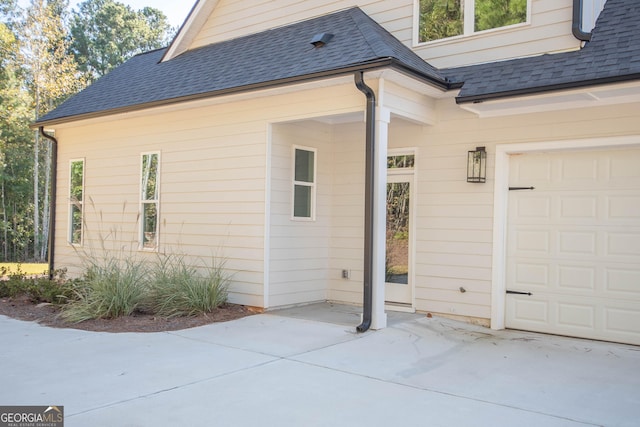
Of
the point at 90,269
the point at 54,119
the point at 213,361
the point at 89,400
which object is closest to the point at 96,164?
the point at 54,119

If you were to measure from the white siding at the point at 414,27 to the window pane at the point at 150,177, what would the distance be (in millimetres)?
2489

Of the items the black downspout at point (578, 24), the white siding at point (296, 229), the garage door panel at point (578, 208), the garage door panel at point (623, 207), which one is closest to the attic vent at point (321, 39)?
the white siding at point (296, 229)

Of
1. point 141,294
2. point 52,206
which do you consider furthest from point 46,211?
point 141,294

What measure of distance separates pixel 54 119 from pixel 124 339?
5.97m

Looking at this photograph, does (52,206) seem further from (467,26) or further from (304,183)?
(467,26)

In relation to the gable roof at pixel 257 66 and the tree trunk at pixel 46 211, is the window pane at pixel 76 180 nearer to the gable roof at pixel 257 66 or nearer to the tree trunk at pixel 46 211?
the gable roof at pixel 257 66

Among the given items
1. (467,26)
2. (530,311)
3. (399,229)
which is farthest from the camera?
(399,229)

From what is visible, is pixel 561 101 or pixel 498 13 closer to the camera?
pixel 561 101

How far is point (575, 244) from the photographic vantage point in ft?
21.7

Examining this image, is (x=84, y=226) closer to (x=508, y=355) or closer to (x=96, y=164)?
(x=96, y=164)

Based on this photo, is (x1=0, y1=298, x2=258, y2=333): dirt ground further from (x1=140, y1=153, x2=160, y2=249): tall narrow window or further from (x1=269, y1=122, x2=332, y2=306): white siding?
(x1=140, y1=153, x2=160, y2=249): tall narrow window

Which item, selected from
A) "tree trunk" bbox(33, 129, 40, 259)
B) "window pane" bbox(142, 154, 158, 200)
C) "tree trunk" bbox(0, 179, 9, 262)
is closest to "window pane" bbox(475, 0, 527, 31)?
"window pane" bbox(142, 154, 158, 200)

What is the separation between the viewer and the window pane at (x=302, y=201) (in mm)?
8258

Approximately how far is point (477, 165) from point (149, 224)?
18.6ft
